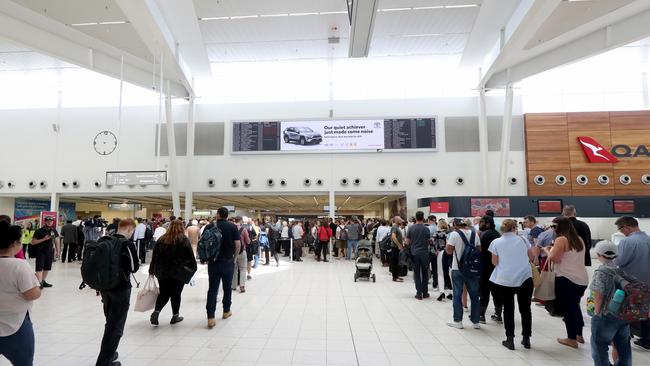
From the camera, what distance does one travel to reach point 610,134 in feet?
42.6

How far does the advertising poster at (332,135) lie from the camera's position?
45.4 ft

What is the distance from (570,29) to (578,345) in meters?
8.53

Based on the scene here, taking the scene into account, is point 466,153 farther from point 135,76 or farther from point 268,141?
point 135,76

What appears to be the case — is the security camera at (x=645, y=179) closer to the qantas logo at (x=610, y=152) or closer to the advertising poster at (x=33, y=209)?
the qantas logo at (x=610, y=152)

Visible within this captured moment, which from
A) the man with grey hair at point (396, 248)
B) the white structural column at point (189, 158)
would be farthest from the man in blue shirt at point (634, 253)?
the white structural column at point (189, 158)

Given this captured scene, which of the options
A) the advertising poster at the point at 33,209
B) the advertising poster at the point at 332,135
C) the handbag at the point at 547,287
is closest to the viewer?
the handbag at the point at 547,287

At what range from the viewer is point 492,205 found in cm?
1141

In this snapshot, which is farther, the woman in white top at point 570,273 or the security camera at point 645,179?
the security camera at point 645,179

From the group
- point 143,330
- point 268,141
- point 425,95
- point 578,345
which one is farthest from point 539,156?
point 143,330

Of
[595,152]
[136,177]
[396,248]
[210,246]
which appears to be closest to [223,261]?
[210,246]

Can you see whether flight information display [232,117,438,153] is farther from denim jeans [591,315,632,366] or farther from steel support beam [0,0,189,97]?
denim jeans [591,315,632,366]

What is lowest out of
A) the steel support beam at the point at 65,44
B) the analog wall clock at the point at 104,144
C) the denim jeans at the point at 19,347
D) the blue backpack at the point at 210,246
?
the denim jeans at the point at 19,347

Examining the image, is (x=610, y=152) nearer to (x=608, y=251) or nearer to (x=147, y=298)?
(x=608, y=251)

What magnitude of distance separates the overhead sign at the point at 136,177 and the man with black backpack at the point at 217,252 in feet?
22.6
